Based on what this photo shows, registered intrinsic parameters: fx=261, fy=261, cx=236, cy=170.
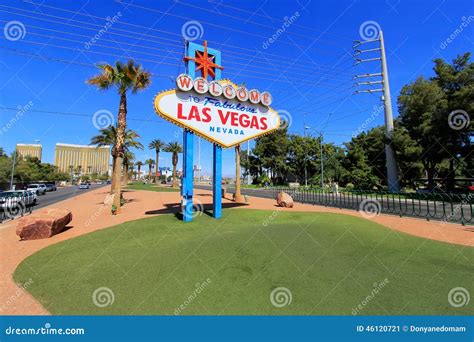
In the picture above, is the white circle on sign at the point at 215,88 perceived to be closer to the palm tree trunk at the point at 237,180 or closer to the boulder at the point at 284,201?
the boulder at the point at 284,201

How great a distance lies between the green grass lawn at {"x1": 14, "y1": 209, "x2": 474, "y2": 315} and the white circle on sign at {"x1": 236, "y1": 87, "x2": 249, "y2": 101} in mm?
6782

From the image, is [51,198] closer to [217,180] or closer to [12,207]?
[12,207]

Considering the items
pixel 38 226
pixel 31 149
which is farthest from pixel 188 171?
pixel 31 149

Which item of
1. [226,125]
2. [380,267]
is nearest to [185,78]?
[226,125]

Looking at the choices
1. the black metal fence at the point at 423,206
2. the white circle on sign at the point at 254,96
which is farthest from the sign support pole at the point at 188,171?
the black metal fence at the point at 423,206

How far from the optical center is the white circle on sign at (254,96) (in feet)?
43.9

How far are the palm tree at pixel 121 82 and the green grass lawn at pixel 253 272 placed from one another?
363 inches

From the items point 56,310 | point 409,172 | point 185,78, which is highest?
point 185,78

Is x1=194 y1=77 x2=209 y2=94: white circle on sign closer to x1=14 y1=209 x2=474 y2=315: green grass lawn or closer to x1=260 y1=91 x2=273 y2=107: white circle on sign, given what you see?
x1=260 y1=91 x2=273 y2=107: white circle on sign

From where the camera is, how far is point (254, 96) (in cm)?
1347

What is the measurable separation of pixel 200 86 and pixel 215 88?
0.80 meters

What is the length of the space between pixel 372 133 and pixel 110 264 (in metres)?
48.0

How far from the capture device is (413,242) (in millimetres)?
8695

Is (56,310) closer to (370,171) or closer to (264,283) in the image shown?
(264,283)
